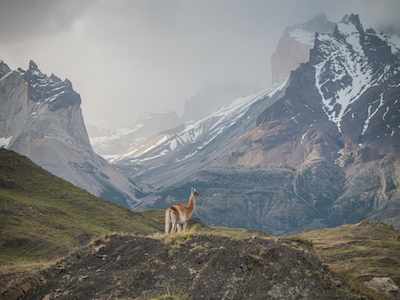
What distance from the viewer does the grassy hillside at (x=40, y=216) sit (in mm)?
29656

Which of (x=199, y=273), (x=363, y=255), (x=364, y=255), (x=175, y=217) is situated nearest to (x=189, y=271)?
(x=199, y=273)

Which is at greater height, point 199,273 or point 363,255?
point 199,273

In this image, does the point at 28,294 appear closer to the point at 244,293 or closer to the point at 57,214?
the point at 244,293

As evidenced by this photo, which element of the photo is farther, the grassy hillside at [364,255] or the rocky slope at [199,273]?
the grassy hillside at [364,255]

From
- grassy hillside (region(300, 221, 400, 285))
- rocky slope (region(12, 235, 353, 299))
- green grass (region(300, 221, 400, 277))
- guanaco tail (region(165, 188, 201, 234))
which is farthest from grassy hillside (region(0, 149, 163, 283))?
green grass (region(300, 221, 400, 277))

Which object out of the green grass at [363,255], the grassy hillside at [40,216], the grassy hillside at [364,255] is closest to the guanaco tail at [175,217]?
the grassy hillside at [40,216]

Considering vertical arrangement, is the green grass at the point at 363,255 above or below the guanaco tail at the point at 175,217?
below

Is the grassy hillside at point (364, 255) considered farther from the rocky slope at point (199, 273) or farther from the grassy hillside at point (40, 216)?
the grassy hillside at point (40, 216)

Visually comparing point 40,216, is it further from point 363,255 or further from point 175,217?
point 363,255

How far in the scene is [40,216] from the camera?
38531mm

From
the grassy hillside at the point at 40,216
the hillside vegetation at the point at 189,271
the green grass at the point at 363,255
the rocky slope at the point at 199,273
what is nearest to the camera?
the rocky slope at the point at 199,273

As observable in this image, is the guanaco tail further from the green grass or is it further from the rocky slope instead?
the green grass

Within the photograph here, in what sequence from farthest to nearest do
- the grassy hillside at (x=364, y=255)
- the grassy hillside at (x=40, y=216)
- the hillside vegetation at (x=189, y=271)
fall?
the grassy hillside at (x=364, y=255), the grassy hillside at (x=40, y=216), the hillside vegetation at (x=189, y=271)

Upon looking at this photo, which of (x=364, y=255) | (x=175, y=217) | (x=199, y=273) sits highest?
(x=175, y=217)
